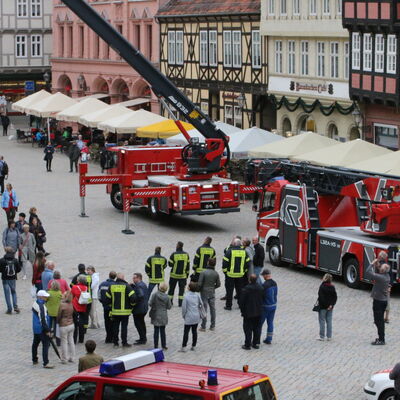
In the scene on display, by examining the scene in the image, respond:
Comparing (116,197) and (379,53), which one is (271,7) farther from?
(116,197)

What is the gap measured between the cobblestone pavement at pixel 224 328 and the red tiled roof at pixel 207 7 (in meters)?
19.2

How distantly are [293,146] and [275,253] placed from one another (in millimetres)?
11589

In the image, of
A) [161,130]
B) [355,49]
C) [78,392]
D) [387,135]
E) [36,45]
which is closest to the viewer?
[78,392]

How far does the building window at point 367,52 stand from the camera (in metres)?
43.8

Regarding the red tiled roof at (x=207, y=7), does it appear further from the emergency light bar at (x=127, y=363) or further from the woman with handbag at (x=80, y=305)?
the emergency light bar at (x=127, y=363)

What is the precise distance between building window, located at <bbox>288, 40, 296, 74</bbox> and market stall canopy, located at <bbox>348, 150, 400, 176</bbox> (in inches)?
652

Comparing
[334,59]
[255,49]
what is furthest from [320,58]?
[255,49]

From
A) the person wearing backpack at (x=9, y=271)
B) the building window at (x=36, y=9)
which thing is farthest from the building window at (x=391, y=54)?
the building window at (x=36, y=9)

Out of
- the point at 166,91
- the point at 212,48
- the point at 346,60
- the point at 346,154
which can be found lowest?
the point at 346,154

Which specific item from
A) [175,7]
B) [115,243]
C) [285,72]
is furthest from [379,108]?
[175,7]

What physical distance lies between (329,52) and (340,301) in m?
24.0

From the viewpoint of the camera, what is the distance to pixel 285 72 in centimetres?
5169

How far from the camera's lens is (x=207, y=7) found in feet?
191

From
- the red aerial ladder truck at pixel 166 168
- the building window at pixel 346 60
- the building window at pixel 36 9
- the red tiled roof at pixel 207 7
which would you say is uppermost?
the building window at pixel 36 9
